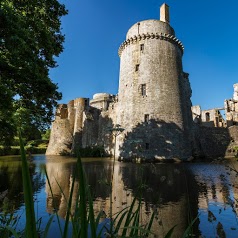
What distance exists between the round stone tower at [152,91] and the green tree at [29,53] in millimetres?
11615

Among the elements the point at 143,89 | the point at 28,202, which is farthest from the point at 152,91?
the point at 28,202

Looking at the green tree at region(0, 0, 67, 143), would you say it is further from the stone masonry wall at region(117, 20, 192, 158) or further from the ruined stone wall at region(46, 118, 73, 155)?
the ruined stone wall at region(46, 118, 73, 155)

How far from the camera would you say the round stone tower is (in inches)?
832

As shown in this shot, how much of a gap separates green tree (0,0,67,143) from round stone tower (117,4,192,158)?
11615 mm

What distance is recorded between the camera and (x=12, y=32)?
7.83 meters

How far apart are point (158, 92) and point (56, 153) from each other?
2138cm

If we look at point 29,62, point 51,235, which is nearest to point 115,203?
point 51,235

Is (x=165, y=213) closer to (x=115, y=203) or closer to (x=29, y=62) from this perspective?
(x=115, y=203)

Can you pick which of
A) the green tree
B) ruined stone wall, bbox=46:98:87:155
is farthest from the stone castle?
the green tree

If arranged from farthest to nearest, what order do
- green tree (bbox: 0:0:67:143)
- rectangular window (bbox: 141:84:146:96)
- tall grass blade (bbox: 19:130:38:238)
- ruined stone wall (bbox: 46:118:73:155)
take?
ruined stone wall (bbox: 46:118:73:155), rectangular window (bbox: 141:84:146:96), green tree (bbox: 0:0:67:143), tall grass blade (bbox: 19:130:38:238)

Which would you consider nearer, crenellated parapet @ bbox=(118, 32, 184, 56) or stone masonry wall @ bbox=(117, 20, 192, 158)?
stone masonry wall @ bbox=(117, 20, 192, 158)

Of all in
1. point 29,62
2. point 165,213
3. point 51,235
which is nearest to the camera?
point 51,235

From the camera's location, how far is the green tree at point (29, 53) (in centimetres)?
793

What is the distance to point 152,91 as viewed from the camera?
2192 centimetres
